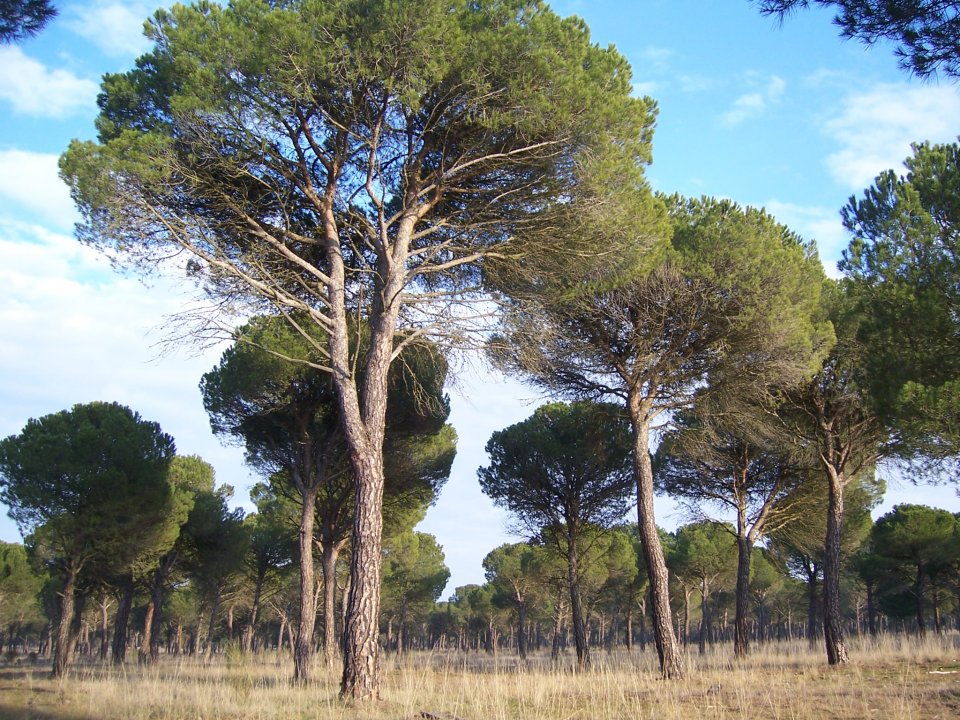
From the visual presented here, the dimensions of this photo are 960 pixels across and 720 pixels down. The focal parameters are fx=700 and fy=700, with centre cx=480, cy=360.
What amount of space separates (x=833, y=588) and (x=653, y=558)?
4483mm

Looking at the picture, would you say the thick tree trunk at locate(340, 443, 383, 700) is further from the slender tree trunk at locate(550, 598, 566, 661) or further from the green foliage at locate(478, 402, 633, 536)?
the slender tree trunk at locate(550, 598, 566, 661)

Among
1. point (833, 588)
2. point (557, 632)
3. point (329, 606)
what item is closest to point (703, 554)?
point (557, 632)

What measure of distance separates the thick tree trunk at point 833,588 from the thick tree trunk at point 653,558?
327 cm

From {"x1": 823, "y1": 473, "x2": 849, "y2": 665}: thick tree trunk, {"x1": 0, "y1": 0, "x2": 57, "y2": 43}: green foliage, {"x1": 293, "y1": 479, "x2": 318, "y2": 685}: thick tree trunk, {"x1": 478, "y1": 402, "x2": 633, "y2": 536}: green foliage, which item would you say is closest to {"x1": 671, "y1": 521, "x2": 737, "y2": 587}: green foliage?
{"x1": 478, "y1": 402, "x2": 633, "y2": 536}: green foliage

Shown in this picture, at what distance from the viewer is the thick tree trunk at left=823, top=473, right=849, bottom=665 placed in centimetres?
1291

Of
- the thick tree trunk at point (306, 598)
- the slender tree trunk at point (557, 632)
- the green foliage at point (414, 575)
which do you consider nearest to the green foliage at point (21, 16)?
the thick tree trunk at point (306, 598)

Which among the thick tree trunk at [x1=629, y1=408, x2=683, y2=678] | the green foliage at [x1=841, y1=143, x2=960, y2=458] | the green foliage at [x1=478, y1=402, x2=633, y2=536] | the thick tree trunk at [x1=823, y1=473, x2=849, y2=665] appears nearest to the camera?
Answer: the green foliage at [x1=841, y1=143, x2=960, y2=458]

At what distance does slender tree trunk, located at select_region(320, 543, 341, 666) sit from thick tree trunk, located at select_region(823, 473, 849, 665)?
944cm

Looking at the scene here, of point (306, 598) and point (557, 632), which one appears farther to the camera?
point (557, 632)

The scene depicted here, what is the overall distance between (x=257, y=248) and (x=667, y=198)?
300 inches

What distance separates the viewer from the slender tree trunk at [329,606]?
14.9 metres

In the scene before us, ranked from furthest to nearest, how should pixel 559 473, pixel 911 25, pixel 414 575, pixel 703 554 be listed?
1. pixel 414 575
2. pixel 703 554
3. pixel 559 473
4. pixel 911 25

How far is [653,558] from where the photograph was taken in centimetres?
1165

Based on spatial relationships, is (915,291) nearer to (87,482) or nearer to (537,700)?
(537,700)
